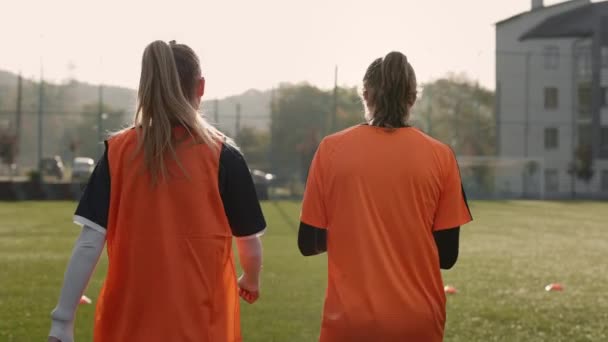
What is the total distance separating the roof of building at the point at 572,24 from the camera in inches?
2153

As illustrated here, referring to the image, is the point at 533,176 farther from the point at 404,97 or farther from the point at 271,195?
the point at 404,97

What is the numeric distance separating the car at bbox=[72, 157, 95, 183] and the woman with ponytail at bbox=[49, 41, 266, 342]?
105ft

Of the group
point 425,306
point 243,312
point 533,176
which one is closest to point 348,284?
point 425,306

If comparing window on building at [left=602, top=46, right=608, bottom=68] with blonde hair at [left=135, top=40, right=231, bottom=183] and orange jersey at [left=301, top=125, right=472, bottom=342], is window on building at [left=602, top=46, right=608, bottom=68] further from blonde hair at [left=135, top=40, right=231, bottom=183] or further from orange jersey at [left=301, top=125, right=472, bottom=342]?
blonde hair at [left=135, top=40, right=231, bottom=183]

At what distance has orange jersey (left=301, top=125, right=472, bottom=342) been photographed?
120 inches

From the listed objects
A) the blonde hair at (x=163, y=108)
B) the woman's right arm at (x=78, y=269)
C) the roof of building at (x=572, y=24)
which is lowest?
the woman's right arm at (x=78, y=269)

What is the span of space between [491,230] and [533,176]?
89.7 feet

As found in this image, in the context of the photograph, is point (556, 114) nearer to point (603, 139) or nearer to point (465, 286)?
point (603, 139)

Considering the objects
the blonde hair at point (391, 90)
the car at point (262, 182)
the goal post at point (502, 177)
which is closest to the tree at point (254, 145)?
the car at point (262, 182)

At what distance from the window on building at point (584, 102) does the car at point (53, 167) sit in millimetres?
26323

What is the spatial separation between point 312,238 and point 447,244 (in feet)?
1.47

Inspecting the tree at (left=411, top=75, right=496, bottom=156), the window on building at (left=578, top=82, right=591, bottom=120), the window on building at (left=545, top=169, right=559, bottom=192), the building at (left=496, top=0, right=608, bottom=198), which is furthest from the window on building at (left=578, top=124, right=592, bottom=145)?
the tree at (left=411, top=75, right=496, bottom=156)

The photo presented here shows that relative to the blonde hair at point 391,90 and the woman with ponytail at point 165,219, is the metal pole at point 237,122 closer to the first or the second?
the blonde hair at point 391,90

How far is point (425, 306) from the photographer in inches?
122
